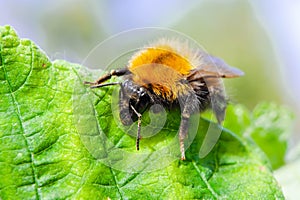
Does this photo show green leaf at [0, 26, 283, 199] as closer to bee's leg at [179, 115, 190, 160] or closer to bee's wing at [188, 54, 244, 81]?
bee's leg at [179, 115, 190, 160]

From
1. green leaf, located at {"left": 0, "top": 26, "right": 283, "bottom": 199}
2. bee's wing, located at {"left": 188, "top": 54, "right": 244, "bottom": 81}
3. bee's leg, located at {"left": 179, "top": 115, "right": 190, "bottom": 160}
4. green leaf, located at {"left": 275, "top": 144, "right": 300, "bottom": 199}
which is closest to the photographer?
green leaf, located at {"left": 0, "top": 26, "right": 283, "bottom": 199}

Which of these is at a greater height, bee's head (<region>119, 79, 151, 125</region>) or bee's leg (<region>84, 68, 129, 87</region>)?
bee's leg (<region>84, 68, 129, 87</region>)

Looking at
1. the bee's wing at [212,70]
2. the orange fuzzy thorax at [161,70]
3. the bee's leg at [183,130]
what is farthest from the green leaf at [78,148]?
the bee's wing at [212,70]

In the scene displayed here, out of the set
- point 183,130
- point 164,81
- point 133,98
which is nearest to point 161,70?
point 164,81

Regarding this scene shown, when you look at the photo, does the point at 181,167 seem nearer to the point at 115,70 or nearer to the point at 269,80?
the point at 115,70

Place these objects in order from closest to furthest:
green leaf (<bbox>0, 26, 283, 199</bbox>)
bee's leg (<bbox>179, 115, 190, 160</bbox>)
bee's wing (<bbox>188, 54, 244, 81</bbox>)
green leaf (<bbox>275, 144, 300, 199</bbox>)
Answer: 1. green leaf (<bbox>0, 26, 283, 199</bbox>)
2. bee's leg (<bbox>179, 115, 190, 160</bbox>)
3. bee's wing (<bbox>188, 54, 244, 81</bbox>)
4. green leaf (<bbox>275, 144, 300, 199</bbox>)

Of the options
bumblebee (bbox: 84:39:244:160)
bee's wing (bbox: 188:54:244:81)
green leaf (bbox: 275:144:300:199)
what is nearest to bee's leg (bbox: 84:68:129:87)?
bumblebee (bbox: 84:39:244:160)

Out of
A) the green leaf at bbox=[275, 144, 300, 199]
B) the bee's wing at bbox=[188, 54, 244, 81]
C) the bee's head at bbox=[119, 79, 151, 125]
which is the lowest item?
the green leaf at bbox=[275, 144, 300, 199]

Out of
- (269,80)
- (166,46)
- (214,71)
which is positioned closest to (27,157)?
(166,46)

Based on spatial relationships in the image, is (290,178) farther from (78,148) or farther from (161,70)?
(78,148)
